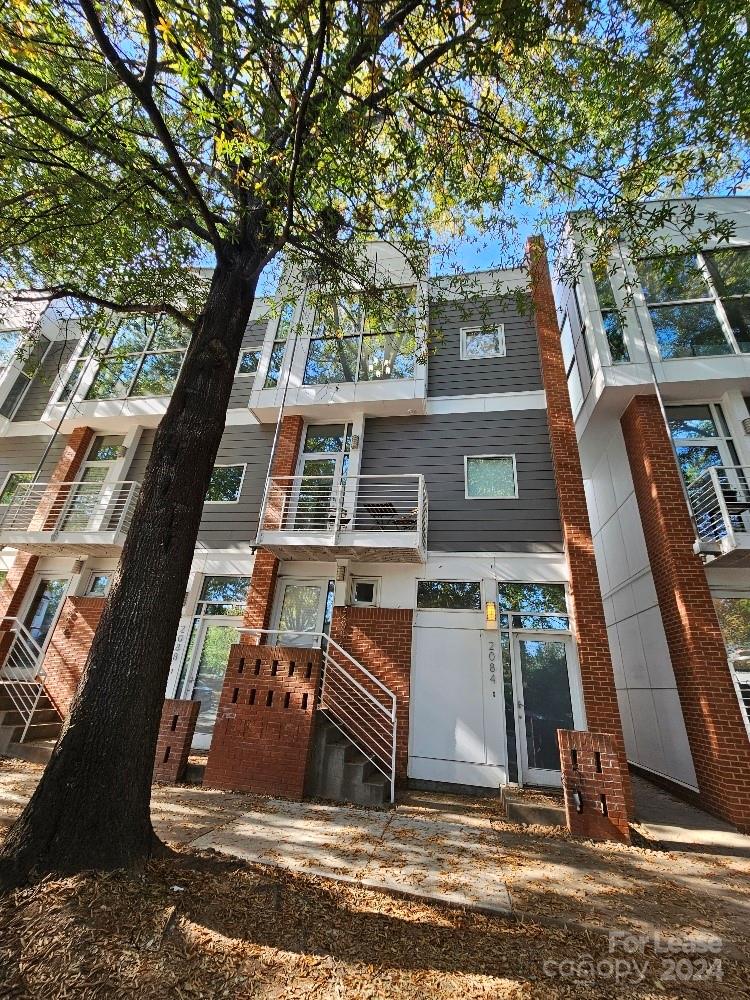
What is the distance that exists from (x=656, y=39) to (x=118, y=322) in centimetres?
827

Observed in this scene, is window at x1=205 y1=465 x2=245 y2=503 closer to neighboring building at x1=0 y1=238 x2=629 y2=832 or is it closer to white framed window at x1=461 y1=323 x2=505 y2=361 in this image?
neighboring building at x1=0 y1=238 x2=629 y2=832

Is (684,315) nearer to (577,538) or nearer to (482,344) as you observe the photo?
(482,344)

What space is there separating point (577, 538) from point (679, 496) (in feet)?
6.17

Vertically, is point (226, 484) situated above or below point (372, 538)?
above

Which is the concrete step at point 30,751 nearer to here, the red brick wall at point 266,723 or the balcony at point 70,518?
the red brick wall at point 266,723

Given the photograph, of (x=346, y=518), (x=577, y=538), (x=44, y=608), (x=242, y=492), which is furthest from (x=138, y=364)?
(x=577, y=538)

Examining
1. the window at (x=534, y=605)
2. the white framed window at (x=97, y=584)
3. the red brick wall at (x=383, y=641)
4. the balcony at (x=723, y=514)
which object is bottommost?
the red brick wall at (x=383, y=641)

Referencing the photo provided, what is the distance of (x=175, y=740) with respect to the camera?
6.45m

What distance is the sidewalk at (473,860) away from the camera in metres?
3.33

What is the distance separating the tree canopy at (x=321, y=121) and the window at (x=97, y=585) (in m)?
6.19

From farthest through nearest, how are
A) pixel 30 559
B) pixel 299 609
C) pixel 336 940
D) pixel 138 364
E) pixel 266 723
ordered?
pixel 138 364 < pixel 30 559 < pixel 299 609 < pixel 266 723 < pixel 336 940

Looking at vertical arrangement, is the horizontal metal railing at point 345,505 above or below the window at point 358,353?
below

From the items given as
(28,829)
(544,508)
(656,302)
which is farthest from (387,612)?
(656,302)

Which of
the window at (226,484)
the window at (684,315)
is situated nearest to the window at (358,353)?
the window at (226,484)
